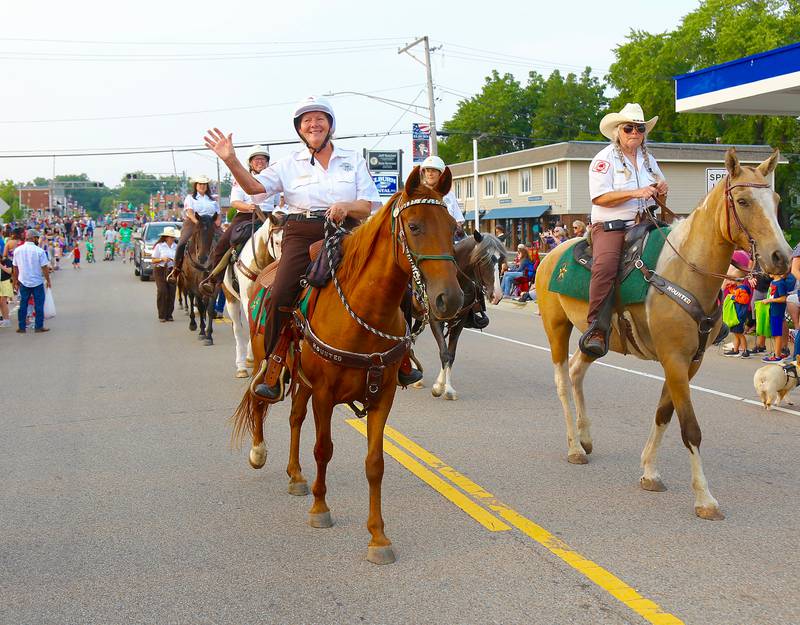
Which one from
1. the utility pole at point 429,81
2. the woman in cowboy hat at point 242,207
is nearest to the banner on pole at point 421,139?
the utility pole at point 429,81

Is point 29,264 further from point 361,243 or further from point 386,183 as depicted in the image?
point 386,183

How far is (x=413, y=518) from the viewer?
19.4 feet

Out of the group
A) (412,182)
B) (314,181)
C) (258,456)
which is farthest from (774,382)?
(412,182)

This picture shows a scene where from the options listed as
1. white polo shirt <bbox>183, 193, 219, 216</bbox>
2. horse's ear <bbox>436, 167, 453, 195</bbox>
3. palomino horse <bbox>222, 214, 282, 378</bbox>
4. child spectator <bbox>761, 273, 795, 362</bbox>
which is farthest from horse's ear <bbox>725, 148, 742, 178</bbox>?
white polo shirt <bbox>183, 193, 219, 216</bbox>

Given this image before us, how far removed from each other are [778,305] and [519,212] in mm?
47161

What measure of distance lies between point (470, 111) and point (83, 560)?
89614 mm

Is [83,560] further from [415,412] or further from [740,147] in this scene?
[740,147]

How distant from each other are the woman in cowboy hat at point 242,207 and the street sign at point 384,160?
26560 millimetres

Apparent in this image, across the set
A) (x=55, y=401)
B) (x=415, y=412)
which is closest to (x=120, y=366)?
(x=55, y=401)

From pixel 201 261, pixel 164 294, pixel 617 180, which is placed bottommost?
pixel 164 294

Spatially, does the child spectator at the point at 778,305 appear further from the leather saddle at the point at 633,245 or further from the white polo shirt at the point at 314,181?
the white polo shirt at the point at 314,181

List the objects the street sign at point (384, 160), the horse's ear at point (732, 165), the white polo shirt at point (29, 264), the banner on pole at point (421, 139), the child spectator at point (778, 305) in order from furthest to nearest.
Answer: the street sign at point (384, 160), the banner on pole at point (421, 139), the white polo shirt at point (29, 264), the child spectator at point (778, 305), the horse's ear at point (732, 165)

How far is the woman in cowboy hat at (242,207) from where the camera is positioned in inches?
401

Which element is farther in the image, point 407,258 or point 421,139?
point 421,139
